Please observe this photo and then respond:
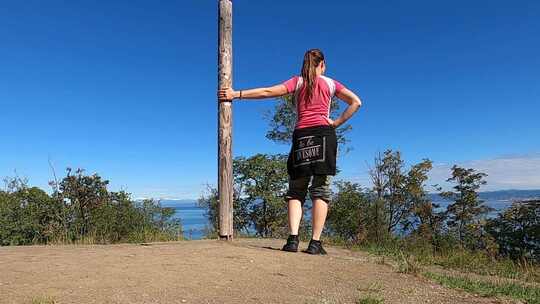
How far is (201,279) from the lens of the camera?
317 centimetres

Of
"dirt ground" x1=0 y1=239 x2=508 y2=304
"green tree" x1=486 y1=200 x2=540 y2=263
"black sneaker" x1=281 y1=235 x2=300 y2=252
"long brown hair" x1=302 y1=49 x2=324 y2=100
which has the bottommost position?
"green tree" x1=486 y1=200 x2=540 y2=263

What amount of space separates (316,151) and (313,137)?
5.6 inches

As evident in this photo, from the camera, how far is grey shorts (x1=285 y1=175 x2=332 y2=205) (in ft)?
14.6

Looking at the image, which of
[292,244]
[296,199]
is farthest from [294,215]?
[292,244]

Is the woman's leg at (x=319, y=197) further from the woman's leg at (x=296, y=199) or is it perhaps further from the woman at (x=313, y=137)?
the woman's leg at (x=296, y=199)

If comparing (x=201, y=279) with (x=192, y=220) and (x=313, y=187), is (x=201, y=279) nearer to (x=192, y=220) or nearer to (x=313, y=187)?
(x=313, y=187)

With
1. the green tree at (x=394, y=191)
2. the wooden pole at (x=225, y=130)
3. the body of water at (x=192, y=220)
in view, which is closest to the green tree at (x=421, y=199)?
the green tree at (x=394, y=191)

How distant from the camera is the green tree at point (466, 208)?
1581cm

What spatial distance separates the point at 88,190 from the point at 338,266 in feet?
24.0

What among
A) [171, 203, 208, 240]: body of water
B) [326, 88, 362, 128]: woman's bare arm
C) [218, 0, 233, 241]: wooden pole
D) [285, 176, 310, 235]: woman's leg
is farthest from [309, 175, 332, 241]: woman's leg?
[171, 203, 208, 240]: body of water

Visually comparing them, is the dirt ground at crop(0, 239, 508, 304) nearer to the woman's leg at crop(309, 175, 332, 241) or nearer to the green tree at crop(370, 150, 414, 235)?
the woman's leg at crop(309, 175, 332, 241)

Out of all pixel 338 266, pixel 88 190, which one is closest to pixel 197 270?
pixel 338 266

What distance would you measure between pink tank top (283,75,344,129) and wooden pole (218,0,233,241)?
1046mm

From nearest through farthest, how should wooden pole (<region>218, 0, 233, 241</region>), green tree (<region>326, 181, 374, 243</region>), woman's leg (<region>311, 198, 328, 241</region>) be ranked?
woman's leg (<region>311, 198, 328, 241</region>), wooden pole (<region>218, 0, 233, 241</region>), green tree (<region>326, 181, 374, 243</region>)
